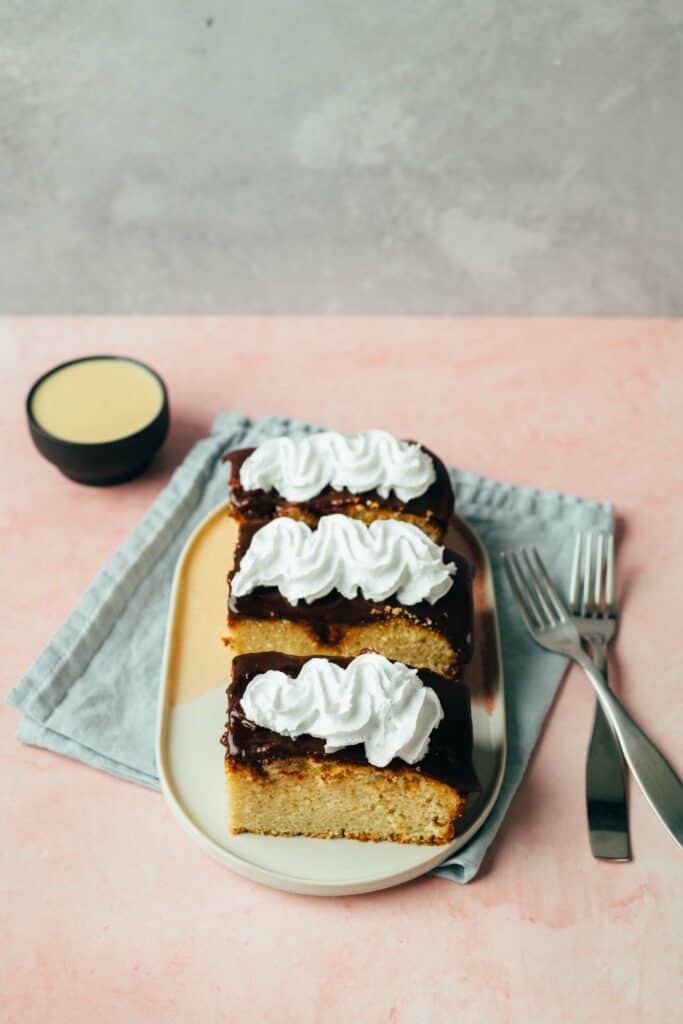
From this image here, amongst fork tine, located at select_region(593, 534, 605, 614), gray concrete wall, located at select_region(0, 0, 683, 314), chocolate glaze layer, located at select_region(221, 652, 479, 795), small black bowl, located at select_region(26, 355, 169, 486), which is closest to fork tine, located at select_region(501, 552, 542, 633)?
fork tine, located at select_region(593, 534, 605, 614)

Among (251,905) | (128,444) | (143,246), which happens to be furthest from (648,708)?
(143,246)

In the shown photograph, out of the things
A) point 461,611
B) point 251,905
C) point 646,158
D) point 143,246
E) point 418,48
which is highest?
point 418,48

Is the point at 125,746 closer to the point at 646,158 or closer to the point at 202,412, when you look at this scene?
the point at 202,412

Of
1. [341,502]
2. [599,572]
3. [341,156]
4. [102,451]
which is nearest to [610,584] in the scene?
[599,572]

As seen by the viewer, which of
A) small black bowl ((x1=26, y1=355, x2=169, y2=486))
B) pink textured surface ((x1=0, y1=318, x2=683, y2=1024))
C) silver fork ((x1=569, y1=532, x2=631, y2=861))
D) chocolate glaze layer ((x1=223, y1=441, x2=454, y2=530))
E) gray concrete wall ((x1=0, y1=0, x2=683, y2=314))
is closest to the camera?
pink textured surface ((x1=0, y1=318, x2=683, y2=1024))

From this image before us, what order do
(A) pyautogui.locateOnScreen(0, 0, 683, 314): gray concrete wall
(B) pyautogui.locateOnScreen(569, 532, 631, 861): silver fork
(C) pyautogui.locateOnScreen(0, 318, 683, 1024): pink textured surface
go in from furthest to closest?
(A) pyautogui.locateOnScreen(0, 0, 683, 314): gray concrete wall
(B) pyautogui.locateOnScreen(569, 532, 631, 861): silver fork
(C) pyautogui.locateOnScreen(0, 318, 683, 1024): pink textured surface

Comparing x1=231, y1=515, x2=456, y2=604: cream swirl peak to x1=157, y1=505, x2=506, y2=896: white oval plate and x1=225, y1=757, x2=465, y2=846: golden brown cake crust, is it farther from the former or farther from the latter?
x1=225, y1=757, x2=465, y2=846: golden brown cake crust
